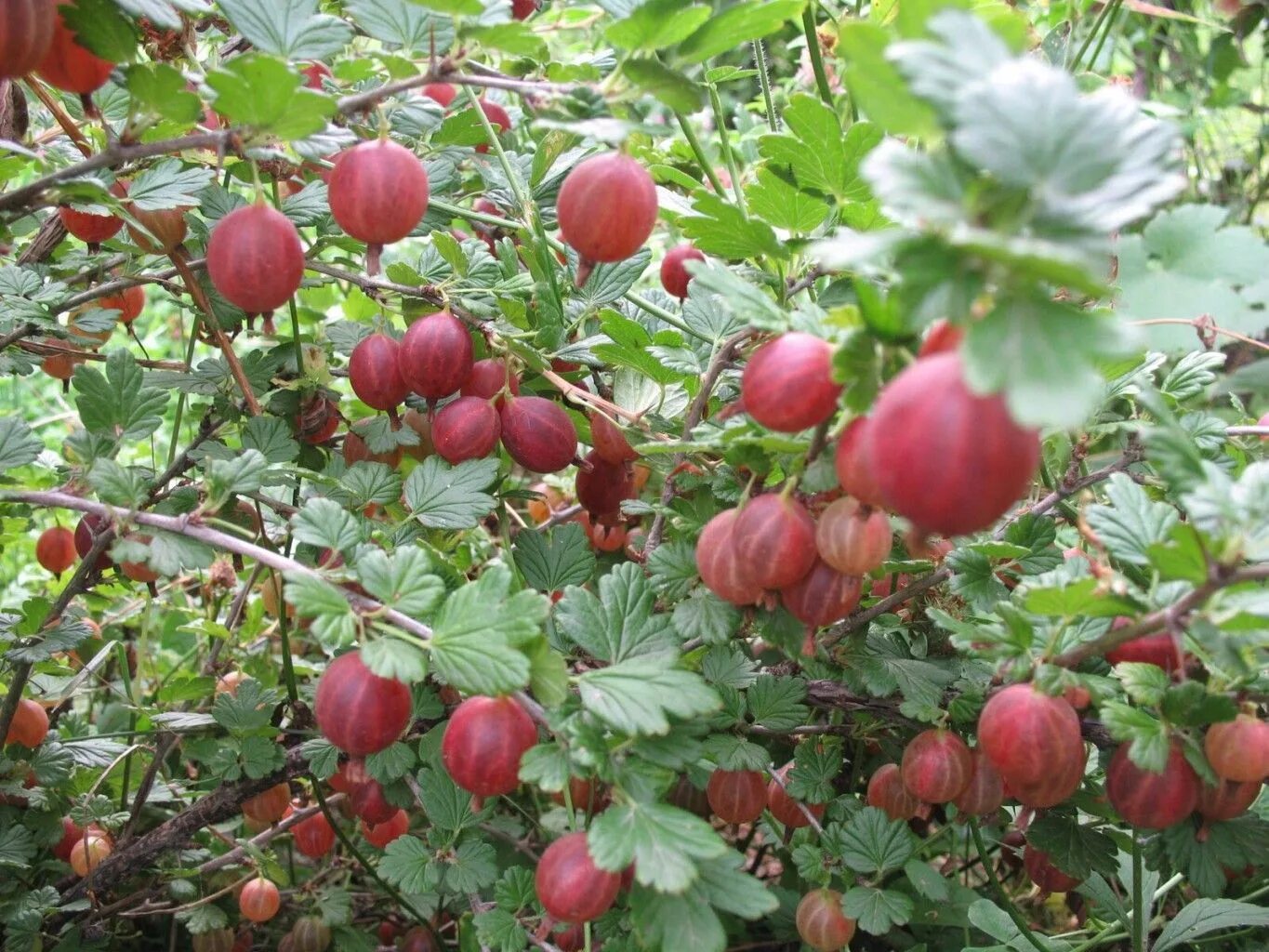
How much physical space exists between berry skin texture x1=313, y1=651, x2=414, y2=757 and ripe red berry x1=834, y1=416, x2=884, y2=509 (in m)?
0.36

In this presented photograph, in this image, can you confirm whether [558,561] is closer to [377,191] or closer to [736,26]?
[377,191]

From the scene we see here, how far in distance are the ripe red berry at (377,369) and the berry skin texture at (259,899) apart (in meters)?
0.59

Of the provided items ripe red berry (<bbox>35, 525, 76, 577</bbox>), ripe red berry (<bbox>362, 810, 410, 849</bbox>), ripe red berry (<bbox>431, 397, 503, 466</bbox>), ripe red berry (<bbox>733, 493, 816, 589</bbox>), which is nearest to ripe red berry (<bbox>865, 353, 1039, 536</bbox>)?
ripe red berry (<bbox>733, 493, 816, 589</bbox>)

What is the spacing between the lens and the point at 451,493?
958mm

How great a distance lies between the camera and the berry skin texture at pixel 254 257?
0.79 metres

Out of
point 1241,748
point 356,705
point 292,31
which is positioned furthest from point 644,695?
point 292,31

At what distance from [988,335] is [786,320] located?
282 millimetres

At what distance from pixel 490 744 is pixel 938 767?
38cm

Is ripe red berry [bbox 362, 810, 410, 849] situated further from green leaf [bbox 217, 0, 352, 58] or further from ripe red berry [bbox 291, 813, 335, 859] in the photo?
green leaf [bbox 217, 0, 352, 58]

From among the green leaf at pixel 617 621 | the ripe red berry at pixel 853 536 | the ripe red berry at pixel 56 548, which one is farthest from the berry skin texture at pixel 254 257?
the ripe red berry at pixel 56 548

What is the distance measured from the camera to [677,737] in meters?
0.75

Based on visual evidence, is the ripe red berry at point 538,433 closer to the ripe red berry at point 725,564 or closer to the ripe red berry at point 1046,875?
the ripe red berry at point 725,564

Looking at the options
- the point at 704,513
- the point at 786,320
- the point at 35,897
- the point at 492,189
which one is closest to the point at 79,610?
the point at 35,897

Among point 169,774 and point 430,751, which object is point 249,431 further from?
point 169,774
